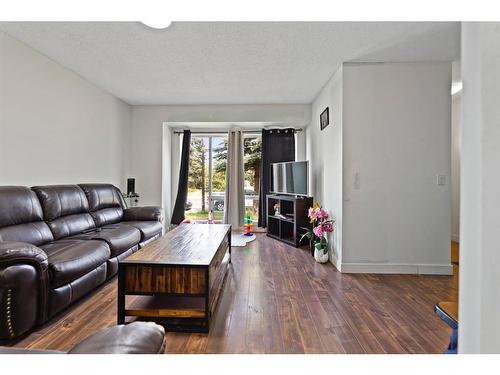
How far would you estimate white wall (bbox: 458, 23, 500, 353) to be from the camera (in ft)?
2.23

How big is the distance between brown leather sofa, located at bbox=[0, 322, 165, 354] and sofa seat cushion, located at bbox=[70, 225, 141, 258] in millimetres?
2163

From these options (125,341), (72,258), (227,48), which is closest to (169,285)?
(72,258)

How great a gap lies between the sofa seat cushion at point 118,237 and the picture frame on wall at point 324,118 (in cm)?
292

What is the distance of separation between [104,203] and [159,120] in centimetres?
204

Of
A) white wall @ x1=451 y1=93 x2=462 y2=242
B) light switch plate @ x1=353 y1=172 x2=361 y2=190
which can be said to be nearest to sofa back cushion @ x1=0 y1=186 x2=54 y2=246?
light switch plate @ x1=353 y1=172 x2=361 y2=190

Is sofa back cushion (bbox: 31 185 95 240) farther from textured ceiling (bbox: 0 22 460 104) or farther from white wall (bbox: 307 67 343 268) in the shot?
Answer: white wall (bbox: 307 67 343 268)

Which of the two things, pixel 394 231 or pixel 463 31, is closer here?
pixel 463 31

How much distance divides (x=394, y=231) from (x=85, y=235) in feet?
11.3

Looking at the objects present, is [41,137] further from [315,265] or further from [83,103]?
[315,265]

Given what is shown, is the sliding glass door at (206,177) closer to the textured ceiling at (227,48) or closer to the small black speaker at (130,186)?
the small black speaker at (130,186)

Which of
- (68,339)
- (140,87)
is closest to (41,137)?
(140,87)

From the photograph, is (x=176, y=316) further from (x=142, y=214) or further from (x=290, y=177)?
(x=290, y=177)

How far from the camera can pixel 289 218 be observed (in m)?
4.49

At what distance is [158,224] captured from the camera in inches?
150
